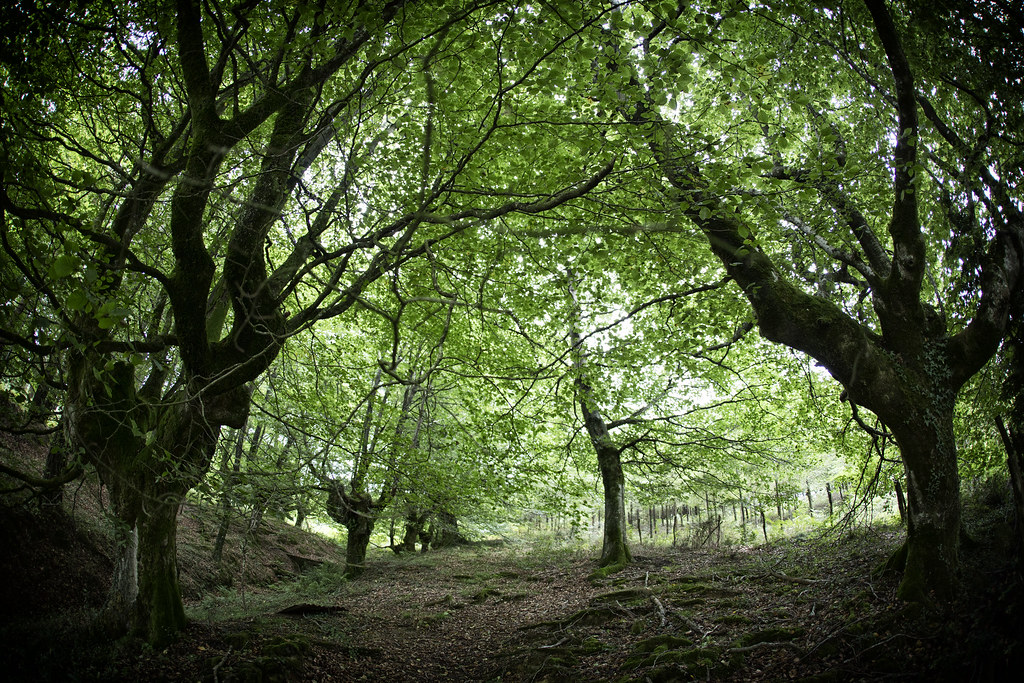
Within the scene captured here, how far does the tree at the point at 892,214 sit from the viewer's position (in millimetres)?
4777

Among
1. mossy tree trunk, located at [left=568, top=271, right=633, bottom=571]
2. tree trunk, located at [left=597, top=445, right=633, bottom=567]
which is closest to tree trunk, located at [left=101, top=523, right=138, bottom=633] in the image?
mossy tree trunk, located at [left=568, top=271, right=633, bottom=571]

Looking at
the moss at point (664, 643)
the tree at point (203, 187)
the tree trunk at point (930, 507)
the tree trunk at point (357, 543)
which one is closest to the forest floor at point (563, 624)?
the moss at point (664, 643)

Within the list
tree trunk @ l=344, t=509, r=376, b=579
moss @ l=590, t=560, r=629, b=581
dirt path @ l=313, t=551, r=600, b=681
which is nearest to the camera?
dirt path @ l=313, t=551, r=600, b=681

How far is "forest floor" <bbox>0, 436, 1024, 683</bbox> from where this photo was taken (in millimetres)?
4238

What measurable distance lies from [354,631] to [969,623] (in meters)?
7.98

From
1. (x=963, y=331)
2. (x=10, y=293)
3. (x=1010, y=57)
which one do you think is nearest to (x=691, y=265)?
(x=963, y=331)

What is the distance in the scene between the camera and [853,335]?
18.8ft

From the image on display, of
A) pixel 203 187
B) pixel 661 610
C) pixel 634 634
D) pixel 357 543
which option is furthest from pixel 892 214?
pixel 357 543

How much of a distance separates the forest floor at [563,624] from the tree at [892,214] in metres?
1.15

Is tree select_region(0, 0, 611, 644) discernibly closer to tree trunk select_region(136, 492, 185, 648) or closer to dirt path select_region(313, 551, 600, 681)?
tree trunk select_region(136, 492, 185, 648)

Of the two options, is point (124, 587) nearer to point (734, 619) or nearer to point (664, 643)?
point (664, 643)

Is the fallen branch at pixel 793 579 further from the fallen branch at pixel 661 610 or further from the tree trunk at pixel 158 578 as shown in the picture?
the tree trunk at pixel 158 578

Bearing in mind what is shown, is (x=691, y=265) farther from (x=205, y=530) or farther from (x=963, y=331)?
(x=205, y=530)

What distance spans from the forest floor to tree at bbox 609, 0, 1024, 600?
3.77 ft
